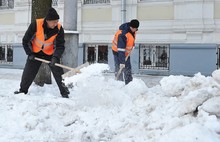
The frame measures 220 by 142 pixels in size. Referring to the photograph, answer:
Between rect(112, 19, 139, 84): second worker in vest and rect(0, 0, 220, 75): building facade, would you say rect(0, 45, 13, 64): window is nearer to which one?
rect(0, 0, 220, 75): building facade

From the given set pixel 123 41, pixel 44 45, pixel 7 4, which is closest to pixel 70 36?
pixel 123 41

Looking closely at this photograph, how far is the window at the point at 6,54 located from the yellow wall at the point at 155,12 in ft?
19.4

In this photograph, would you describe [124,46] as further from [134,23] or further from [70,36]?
[70,36]

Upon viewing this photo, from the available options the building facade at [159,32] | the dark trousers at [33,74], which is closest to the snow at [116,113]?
the dark trousers at [33,74]

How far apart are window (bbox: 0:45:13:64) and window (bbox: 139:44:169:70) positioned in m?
5.84

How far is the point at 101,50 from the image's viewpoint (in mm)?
12961

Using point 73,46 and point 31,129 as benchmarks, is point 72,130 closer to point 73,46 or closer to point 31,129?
point 31,129

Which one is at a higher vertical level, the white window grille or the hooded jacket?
the white window grille

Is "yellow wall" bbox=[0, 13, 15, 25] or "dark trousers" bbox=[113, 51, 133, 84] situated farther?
"yellow wall" bbox=[0, 13, 15, 25]

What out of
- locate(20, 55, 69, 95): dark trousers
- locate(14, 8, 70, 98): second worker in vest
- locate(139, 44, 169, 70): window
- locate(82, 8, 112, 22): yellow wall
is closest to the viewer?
locate(14, 8, 70, 98): second worker in vest

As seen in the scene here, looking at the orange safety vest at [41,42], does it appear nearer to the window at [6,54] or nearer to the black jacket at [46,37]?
the black jacket at [46,37]

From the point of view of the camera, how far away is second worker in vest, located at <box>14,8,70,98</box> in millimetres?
5949

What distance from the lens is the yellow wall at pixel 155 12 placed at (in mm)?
11430

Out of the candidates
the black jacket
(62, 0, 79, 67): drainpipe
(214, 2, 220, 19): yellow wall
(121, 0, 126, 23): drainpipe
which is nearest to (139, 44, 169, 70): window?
(121, 0, 126, 23): drainpipe
